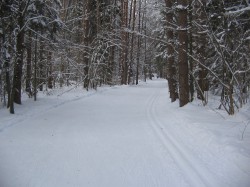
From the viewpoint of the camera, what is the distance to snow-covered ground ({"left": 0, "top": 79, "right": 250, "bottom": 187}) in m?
5.54

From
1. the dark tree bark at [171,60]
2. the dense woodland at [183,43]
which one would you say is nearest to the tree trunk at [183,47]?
the dense woodland at [183,43]

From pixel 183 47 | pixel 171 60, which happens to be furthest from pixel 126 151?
pixel 171 60

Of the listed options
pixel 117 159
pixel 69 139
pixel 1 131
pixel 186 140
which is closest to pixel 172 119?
pixel 186 140

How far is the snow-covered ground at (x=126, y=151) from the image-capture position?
554 cm

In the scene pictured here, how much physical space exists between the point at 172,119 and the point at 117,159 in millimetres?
5060

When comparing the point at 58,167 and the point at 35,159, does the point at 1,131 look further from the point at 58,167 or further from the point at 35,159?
the point at 58,167

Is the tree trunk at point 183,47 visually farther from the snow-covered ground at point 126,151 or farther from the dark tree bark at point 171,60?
the dark tree bark at point 171,60

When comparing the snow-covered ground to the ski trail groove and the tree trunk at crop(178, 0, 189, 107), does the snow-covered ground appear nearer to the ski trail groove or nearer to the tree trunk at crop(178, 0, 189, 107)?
the ski trail groove

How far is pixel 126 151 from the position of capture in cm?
744

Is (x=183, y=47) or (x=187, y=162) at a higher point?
(x=183, y=47)

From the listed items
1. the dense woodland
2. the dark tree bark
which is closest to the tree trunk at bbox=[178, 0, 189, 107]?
the dense woodland

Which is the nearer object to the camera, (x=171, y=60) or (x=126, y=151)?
(x=126, y=151)

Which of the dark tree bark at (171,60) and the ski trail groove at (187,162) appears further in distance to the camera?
the dark tree bark at (171,60)

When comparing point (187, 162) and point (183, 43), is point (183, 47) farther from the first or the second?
point (187, 162)
